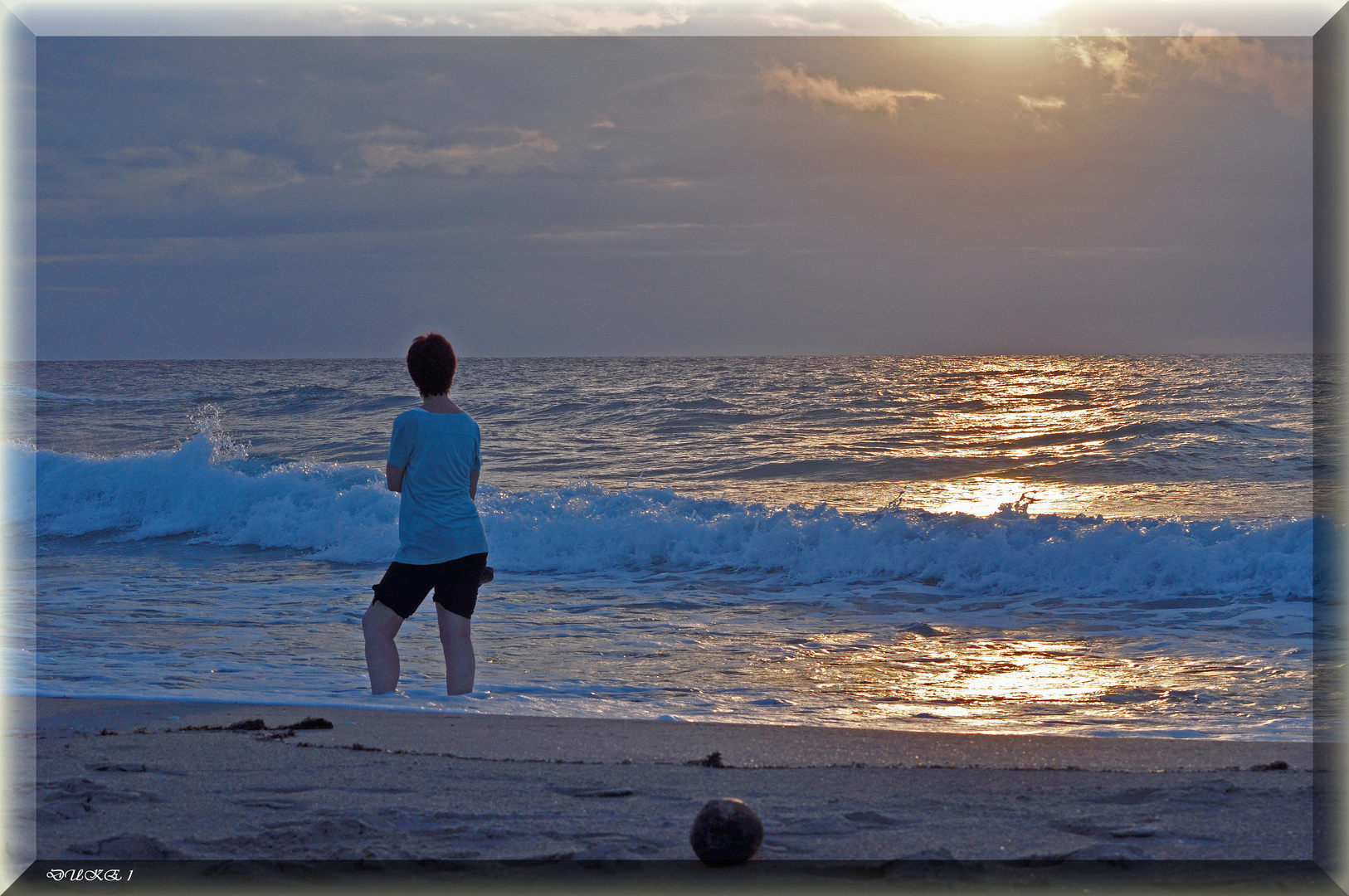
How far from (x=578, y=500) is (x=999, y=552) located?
5224 millimetres

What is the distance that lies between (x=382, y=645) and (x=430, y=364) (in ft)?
4.36

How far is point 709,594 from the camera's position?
8977 mm

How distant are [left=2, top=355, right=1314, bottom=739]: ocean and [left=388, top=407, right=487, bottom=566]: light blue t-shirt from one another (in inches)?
37.3

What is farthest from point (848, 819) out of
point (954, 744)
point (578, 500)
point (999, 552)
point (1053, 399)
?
point (1053, 399)

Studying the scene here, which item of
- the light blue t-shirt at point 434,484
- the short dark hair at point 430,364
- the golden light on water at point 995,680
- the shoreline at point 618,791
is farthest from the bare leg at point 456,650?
the golden light on water at point 995,680

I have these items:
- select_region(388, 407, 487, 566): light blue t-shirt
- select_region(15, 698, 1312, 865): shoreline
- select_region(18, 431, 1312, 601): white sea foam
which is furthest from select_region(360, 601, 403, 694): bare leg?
select_region(18, 431, 1312, 601): white sea foam

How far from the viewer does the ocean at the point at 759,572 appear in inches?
217

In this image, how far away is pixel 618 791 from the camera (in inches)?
132

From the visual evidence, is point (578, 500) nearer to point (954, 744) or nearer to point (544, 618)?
point (544, 618)

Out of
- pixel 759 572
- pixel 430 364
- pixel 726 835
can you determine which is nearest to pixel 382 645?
pixel 430 364

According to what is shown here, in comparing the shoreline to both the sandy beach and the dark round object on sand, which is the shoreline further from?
the dark round object on sand

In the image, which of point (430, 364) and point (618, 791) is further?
point (430, 364)

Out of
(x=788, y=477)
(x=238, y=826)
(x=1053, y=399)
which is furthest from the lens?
(x=1053, y=399)

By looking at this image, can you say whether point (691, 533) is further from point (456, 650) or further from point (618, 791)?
point (618, 791)
